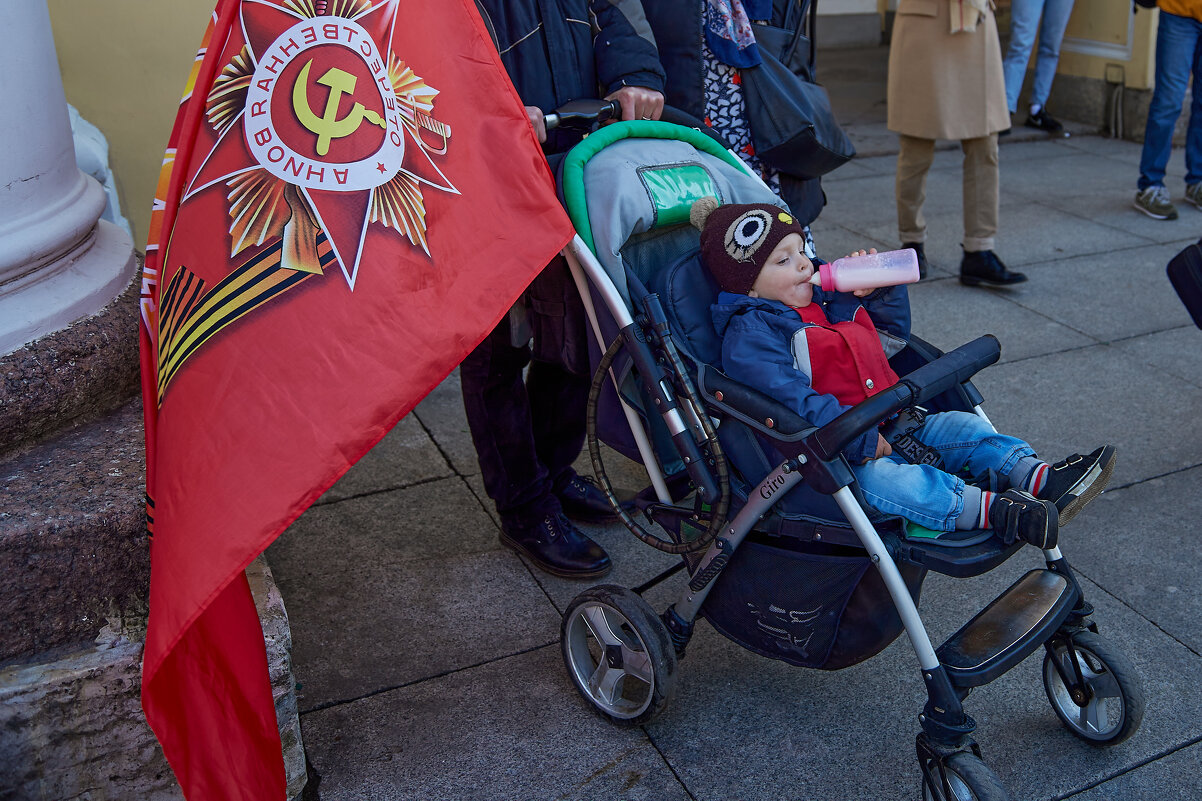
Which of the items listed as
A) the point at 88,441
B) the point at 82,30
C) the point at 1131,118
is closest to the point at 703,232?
the point at 88,441

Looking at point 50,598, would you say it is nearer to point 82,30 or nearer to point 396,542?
point 396,542

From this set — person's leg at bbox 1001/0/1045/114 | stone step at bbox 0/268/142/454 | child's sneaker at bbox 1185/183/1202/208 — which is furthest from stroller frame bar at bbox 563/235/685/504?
child's sneaker at bbox 1185/183/1202/208

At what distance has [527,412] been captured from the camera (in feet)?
11.1

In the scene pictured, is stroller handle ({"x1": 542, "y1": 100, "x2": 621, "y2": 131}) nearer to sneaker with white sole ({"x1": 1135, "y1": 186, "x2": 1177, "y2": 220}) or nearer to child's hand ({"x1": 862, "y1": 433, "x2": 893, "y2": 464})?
child's hand ({"x1": 862, "y1": 433, "x2": 893, "y2": 464})

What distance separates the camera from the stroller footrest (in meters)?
2.33

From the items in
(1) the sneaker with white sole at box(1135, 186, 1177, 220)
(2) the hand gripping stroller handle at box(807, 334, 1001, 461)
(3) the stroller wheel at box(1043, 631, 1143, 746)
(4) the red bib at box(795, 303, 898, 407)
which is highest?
(2) the hand gripping stroller handle at box(807, 334, 1001, 461)

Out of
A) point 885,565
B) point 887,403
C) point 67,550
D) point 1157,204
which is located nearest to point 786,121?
point 887,403

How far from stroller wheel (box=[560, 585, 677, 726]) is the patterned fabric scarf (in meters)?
1.71

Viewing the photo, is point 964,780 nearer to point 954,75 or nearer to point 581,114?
point 581,114

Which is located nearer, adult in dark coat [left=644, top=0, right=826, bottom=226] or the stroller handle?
the stroller handle

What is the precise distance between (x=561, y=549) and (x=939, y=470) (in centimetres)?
136

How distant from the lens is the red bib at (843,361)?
2615 millimetres

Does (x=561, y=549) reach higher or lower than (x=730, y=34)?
lower

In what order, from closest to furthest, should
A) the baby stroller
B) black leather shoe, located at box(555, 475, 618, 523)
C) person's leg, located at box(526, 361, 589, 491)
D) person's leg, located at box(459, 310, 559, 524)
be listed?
the baby stroller → person's leg, located at box(459, 310, 559, 524) → person's leg, located at box(526, 361, 589, 491) → black leather shoe, located at box(555, 475, 618, 523)
